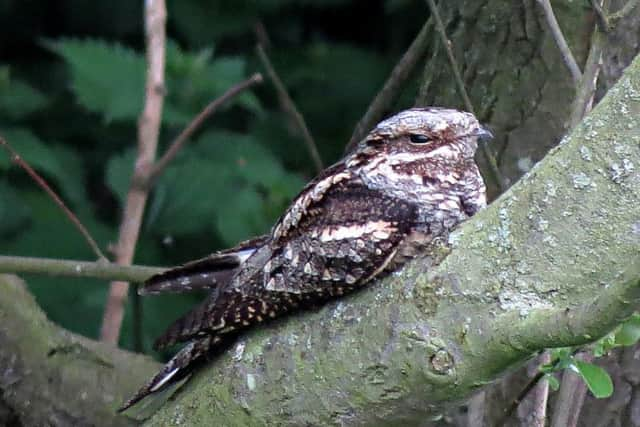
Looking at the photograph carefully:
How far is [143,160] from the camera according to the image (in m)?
3.21

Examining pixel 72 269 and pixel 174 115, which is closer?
pixel 72 269

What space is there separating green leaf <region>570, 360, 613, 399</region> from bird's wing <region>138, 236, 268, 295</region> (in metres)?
0.72

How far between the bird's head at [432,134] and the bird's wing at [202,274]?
33cm

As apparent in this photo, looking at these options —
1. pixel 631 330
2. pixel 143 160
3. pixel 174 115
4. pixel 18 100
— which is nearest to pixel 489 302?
pixel 631 330

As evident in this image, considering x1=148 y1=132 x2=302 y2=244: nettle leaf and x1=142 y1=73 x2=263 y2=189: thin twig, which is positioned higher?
x1=142 y1=73 x2=263 y2=189: thin twig

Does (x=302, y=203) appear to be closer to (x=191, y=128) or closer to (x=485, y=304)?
(x=485, y=304)

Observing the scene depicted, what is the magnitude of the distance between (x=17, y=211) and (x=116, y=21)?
1.14 metres

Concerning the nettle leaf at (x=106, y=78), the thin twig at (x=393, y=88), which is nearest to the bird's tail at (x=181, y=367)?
the thin twig at (x=393, y=88)

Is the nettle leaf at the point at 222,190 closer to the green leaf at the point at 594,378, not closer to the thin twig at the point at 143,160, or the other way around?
the thin twig at the point at 143,160

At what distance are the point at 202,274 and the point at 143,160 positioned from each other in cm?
90

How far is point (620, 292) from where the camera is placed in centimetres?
141

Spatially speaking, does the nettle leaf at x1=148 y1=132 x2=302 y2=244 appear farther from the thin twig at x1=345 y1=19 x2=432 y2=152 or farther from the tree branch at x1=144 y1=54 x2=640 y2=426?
the tree branch at x1=144 y1=54 x2=640 y2=426

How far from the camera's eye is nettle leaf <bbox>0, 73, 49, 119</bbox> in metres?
4.04

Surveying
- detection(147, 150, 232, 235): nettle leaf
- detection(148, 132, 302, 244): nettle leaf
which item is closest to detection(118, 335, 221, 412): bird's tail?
detection(148, 132, 302, 244): nettle leaf
